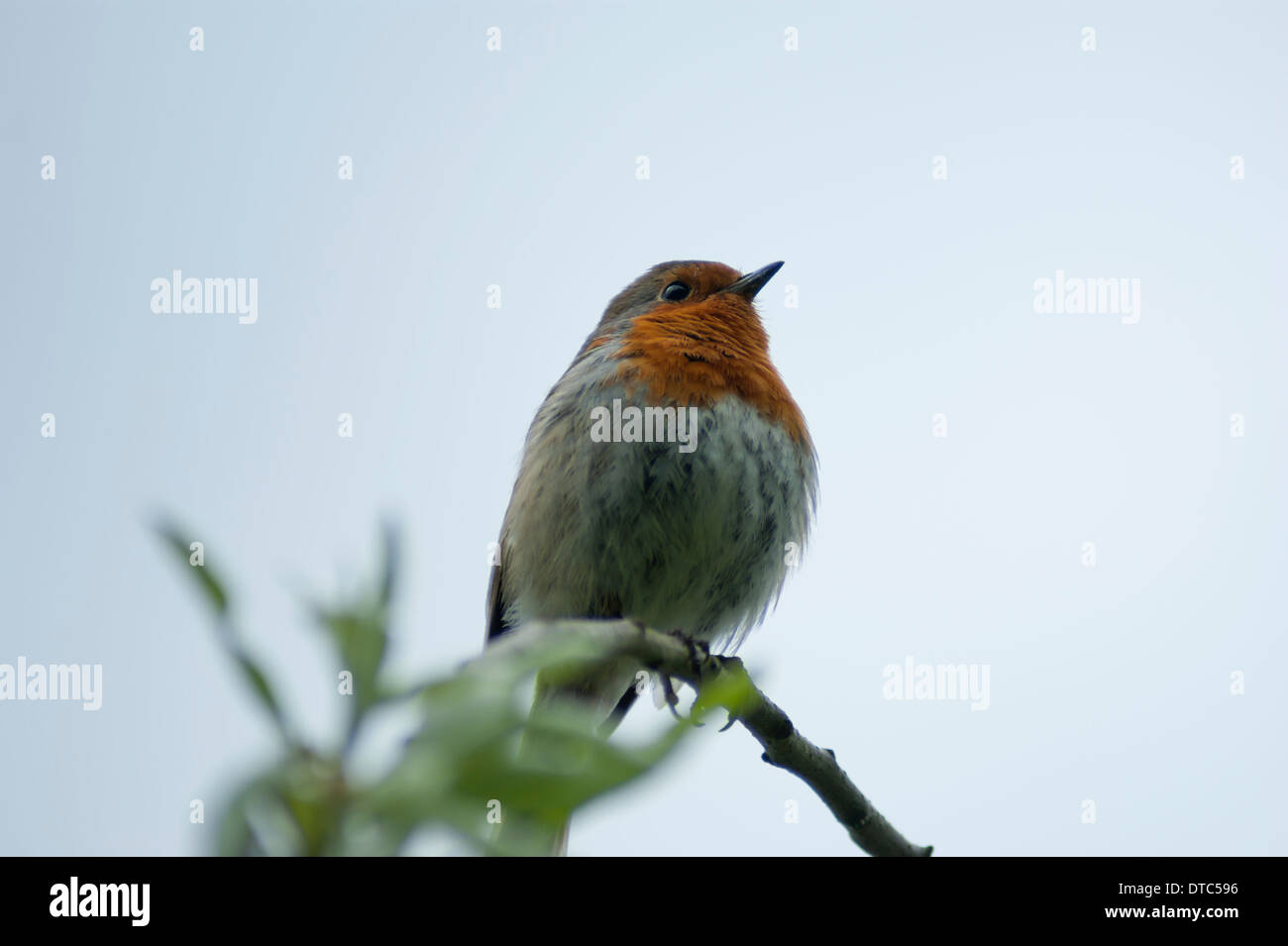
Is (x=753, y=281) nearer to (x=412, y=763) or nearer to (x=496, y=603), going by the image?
(x=496, y=603)

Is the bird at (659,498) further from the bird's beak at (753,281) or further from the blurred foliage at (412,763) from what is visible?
the blurred foliage at (412,763)

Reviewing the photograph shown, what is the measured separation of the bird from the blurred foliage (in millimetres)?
4830

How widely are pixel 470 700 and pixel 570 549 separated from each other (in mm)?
5253

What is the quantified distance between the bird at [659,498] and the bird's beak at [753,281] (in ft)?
2.68

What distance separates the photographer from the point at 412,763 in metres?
1.01

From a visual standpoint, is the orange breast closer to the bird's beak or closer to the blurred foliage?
the bird's beak

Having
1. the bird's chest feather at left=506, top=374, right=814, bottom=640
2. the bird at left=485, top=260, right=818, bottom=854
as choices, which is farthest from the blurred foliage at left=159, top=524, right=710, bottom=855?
the bird's chest feather at left=506, top=374, right=814, bottom=640

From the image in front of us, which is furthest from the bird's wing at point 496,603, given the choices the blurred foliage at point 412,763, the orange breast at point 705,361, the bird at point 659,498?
the blurred foliage at point 412,763

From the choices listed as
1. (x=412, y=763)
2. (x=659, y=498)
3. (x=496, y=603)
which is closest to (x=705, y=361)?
(x=659, y=498)

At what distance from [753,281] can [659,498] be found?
7.66 feet

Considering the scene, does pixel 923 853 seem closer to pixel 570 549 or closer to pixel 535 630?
pixel 570 549

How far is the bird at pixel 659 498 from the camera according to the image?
20.1 ft

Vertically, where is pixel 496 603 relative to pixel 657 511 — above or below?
below
